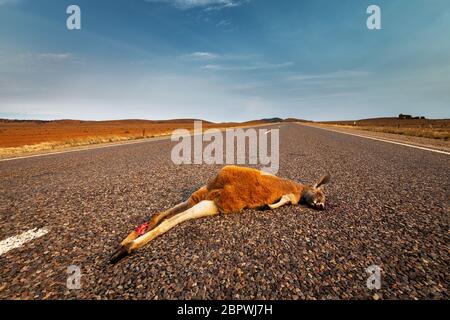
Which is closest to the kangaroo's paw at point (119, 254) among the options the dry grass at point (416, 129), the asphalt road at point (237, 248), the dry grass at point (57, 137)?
the asphalt road at point (237, 248)

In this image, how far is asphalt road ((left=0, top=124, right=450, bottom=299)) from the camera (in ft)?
5.42

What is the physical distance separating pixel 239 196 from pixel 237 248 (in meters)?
0.97

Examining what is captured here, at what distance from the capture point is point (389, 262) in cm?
193

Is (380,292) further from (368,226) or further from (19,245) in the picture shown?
(19,245)

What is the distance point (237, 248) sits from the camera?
85.1 inches

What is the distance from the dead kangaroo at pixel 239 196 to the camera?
9.39ft

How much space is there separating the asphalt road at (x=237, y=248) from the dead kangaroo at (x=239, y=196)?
148 mm

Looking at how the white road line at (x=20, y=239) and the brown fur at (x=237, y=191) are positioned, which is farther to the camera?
the brown fur at (x=237, y=191)

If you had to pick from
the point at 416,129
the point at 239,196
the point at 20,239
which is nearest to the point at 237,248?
the point at 239,196

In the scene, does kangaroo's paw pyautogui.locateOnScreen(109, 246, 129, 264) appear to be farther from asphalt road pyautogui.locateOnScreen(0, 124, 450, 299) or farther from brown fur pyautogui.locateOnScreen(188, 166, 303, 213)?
brown fur pyautogui.locateOnScreen(188, 166, 303, 213)

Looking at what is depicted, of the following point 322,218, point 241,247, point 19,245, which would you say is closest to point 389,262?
point 322,218

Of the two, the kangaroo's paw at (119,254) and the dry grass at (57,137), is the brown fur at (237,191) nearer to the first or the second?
the kangaroo's paw at (119,254)

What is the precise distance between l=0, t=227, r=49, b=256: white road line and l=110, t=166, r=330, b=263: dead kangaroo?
1215 mm
